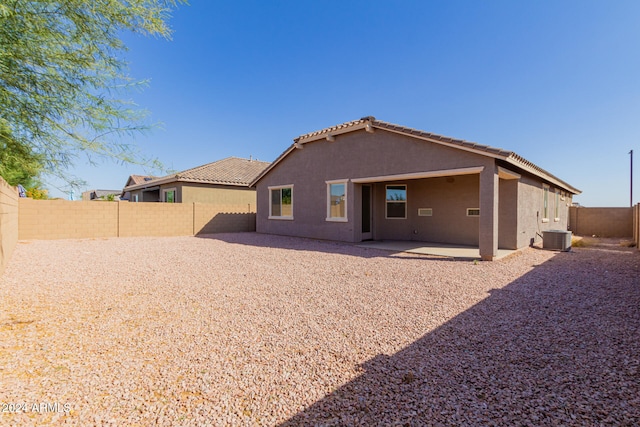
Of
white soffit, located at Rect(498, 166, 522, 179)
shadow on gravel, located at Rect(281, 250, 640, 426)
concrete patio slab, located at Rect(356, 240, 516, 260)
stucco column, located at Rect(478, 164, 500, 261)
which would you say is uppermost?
white soffit, located at Rect(498, 166, 522, 179)

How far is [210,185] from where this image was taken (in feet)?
67.7

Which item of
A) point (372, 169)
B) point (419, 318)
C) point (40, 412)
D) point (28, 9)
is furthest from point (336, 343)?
point (372, 169)

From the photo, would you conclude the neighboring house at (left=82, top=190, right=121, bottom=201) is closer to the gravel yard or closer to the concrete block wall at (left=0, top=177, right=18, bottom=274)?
the concrete block wall at (left=0, top=177, right=18, bottom=274)

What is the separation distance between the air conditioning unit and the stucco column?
4.07 meters

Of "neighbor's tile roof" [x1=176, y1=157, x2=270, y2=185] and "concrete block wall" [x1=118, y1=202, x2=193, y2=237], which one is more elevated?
"neighbor's tile roof" [x1=176, y1=157, x2=270, y2=185]

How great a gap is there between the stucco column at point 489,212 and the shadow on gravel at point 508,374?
12.8ft

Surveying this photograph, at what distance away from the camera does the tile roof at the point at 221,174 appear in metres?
19.8

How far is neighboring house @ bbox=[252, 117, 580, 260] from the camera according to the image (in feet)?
30.3

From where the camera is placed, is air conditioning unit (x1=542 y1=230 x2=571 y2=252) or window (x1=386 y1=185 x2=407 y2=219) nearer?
air conditioning unit (x1=542 y1=230 x2=571 y2=252)

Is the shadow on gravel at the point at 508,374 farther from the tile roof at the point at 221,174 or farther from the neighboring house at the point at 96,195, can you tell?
the neighboring house at the point at 96,195

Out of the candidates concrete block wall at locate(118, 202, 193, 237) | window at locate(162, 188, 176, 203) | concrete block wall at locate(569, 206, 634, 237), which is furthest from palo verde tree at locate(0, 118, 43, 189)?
concrete block wall at locate(569, 206, 634, 237)

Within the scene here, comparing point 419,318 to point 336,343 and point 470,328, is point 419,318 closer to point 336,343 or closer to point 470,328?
point 470,328

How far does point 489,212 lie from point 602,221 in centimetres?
1538

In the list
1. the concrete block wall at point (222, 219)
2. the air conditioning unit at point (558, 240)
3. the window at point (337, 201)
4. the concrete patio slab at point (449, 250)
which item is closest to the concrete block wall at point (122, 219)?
the concrete block wall at point (222, 219)
